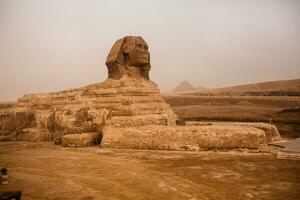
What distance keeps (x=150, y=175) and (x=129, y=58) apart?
7.41 meters

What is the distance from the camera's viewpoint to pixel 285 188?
6.82m

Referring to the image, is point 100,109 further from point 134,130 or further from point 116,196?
point 116,196

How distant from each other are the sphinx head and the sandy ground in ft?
13.3

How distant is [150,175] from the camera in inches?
320

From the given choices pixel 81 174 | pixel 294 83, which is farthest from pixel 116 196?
pixel 294 83

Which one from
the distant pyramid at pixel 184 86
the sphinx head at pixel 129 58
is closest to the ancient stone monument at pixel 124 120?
the sphinx head at pixel 129 58

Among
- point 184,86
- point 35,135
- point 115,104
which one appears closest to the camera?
point 115,104

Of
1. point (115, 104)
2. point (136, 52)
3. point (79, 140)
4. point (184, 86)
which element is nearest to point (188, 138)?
point (115, 104)

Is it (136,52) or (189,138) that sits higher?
(136,52)

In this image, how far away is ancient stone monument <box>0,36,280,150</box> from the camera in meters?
11.4

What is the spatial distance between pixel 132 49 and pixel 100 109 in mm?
3039

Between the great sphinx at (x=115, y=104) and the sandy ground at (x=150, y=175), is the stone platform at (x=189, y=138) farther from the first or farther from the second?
the great sphinx at (x=115, y=104)

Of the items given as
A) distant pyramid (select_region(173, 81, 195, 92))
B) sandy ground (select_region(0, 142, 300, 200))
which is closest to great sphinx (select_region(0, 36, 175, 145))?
sandy ground (select_region(0, 142, 300, 200))

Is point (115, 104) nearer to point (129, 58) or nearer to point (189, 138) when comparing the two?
point (129, 58)
